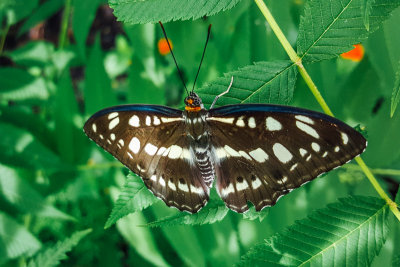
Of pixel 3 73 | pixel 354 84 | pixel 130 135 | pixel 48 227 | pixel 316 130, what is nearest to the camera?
pixel 316 130

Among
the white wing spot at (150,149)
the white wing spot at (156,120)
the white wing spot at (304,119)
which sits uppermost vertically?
the white wing spot at (156,120)

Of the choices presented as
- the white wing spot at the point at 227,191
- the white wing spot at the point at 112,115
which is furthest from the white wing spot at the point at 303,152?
the white wing spot at the point at 112,115

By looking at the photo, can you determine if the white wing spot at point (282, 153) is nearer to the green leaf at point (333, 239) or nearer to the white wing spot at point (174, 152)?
the green leaf at point (333, 239)

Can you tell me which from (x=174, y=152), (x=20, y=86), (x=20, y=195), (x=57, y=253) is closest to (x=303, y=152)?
(x=174, y=152)

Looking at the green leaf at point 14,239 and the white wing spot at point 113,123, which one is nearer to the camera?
the white wing spot at point 113,123

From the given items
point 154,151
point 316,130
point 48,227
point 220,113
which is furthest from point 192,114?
point 48,227

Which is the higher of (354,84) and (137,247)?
(354,84)

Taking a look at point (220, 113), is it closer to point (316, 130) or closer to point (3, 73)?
point (316, 130)
